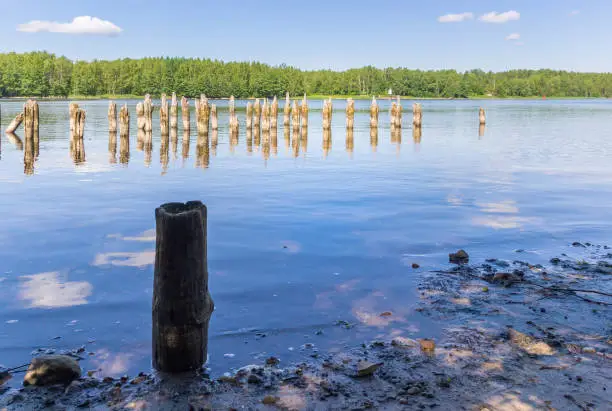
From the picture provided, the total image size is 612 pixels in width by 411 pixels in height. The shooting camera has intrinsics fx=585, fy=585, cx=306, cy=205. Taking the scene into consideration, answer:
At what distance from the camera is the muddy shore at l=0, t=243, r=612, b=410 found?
5.10 meters

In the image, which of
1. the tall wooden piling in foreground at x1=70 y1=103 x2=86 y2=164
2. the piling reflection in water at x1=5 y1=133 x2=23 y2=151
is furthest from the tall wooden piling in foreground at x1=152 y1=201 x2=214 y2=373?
the tall wooden piling in foreground at x1=70 y1=103 x2=86 y2=164

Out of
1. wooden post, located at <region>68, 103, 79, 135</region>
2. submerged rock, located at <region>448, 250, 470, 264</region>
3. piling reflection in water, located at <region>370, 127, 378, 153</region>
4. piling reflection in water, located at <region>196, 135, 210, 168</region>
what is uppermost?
wooden post, located at <region>68, 103, 79, 135</region>

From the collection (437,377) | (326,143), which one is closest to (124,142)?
(326,143)

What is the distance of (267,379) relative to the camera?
18.4 ft

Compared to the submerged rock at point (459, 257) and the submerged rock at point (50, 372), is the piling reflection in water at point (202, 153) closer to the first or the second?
the submerged rock at point (459, 257)

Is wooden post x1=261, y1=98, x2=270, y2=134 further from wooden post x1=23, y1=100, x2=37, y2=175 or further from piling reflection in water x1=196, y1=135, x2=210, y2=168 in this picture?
wooden post x1=23, y1=100, x2=37, y2=175

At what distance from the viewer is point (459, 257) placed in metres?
9.80

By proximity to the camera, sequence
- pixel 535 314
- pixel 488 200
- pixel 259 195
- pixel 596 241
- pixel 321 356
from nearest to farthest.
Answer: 1. pixel 321 356
2. pixel 535 314
3. pixel 596 241
4. pixel 488 200
5. pixel 259 195

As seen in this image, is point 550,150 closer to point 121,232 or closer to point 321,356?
point 121,232

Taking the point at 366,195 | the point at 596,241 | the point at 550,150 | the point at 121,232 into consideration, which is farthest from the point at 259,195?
the point at 550,150

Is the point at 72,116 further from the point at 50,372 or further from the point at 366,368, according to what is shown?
the point at 366,368

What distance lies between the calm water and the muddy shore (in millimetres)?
381

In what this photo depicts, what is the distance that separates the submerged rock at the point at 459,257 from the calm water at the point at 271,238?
229 mm

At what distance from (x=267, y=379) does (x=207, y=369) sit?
0.68 m
